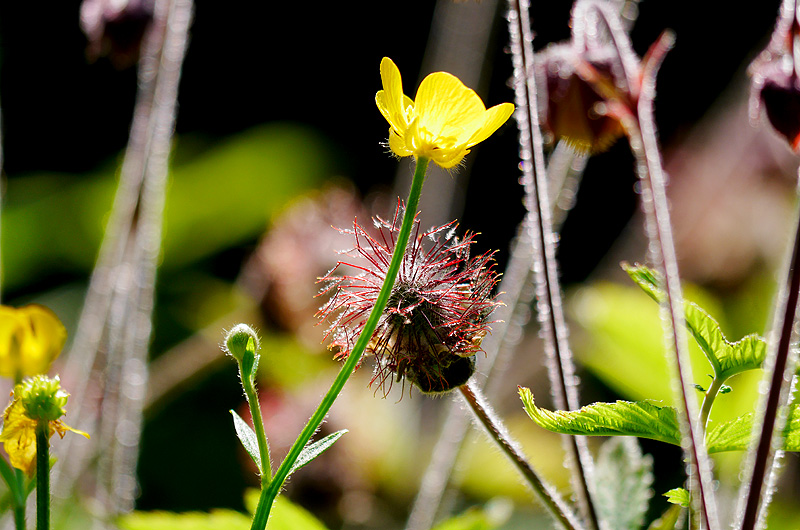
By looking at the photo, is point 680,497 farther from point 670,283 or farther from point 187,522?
point 187,522

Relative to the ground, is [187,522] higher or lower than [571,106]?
lower

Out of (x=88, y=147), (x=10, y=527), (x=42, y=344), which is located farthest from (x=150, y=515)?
(x=88, y=147)

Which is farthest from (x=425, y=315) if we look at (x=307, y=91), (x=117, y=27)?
(x=307, y=91)

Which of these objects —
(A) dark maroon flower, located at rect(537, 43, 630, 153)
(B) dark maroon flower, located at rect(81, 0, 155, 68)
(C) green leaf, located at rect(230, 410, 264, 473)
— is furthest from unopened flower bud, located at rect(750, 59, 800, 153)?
(B) dark maroon flower, located at rect(81, 0, 155, 68)

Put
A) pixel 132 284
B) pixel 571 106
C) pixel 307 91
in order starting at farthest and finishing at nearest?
pixel 307 91, pixel 132 284, pixel 571 106

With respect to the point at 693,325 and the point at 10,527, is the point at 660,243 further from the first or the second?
the point at 10,527

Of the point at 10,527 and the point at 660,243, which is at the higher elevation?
the point at 660,243

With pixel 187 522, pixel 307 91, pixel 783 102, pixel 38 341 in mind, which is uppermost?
pixel 307 91

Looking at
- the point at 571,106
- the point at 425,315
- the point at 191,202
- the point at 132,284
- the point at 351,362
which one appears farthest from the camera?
the point at 191,202
